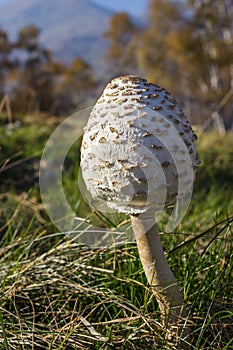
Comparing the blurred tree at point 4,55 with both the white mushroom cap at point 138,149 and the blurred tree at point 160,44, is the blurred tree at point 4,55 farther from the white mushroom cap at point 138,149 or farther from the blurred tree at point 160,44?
the white mushroom cap at point 138,149

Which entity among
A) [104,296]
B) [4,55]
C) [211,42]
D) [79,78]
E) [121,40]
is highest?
[211,42]

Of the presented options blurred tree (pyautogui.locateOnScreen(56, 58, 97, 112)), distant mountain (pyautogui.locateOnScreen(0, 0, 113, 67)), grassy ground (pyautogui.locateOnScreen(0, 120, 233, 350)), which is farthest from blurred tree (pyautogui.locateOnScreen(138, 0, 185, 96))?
distant mountain (pyautogui.locateOnScreen(0, 0, 113, 67))

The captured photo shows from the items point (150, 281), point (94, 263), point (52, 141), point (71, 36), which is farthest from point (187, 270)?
point (71, 36)

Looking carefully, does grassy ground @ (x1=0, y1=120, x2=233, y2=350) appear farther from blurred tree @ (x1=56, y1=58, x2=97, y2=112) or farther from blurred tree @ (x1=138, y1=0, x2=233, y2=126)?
blurred tree @ (x1=56, y1=58, x2=97, y2=112)

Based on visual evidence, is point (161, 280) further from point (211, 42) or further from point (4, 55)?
point (4, 55)

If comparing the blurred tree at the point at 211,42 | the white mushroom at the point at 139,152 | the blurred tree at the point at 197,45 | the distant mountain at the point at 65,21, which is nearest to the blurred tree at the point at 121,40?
the blurred tree at the point at 197,45

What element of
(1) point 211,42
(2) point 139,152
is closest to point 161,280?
(2) point 139,152
